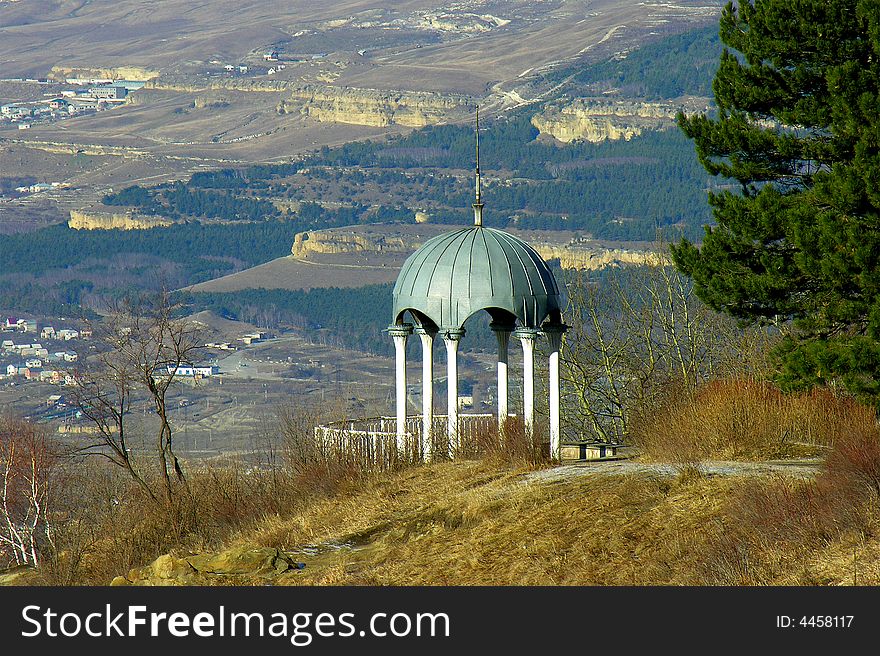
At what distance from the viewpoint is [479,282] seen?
2691 centimetres

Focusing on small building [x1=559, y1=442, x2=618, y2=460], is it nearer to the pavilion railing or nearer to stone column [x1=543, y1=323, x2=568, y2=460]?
stone column [x1=543, y1=323, x2=568, y2=460]

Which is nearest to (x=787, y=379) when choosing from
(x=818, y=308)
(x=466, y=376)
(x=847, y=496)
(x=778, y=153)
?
(x=818, y=308)

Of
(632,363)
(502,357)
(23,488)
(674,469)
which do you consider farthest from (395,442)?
(23,488)

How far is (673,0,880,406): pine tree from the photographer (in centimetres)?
2323

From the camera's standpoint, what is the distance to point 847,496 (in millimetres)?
18375

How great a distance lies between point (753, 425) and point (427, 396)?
5.80 metres

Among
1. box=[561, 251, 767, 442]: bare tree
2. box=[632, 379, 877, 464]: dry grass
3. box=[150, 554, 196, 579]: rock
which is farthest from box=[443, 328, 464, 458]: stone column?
box=[150, 554, 196, 579]: rock

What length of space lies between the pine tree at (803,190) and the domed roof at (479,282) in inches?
87.6

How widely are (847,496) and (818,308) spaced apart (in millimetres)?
6896

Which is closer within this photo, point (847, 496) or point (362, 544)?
point (847, 496)

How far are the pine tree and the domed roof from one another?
223 cm

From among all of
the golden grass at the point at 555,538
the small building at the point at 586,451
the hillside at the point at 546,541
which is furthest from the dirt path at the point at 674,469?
the small building at the point at 586,451

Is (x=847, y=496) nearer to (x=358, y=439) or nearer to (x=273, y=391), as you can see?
(x=358, y=439)

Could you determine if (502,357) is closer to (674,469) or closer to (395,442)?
(395,442)
